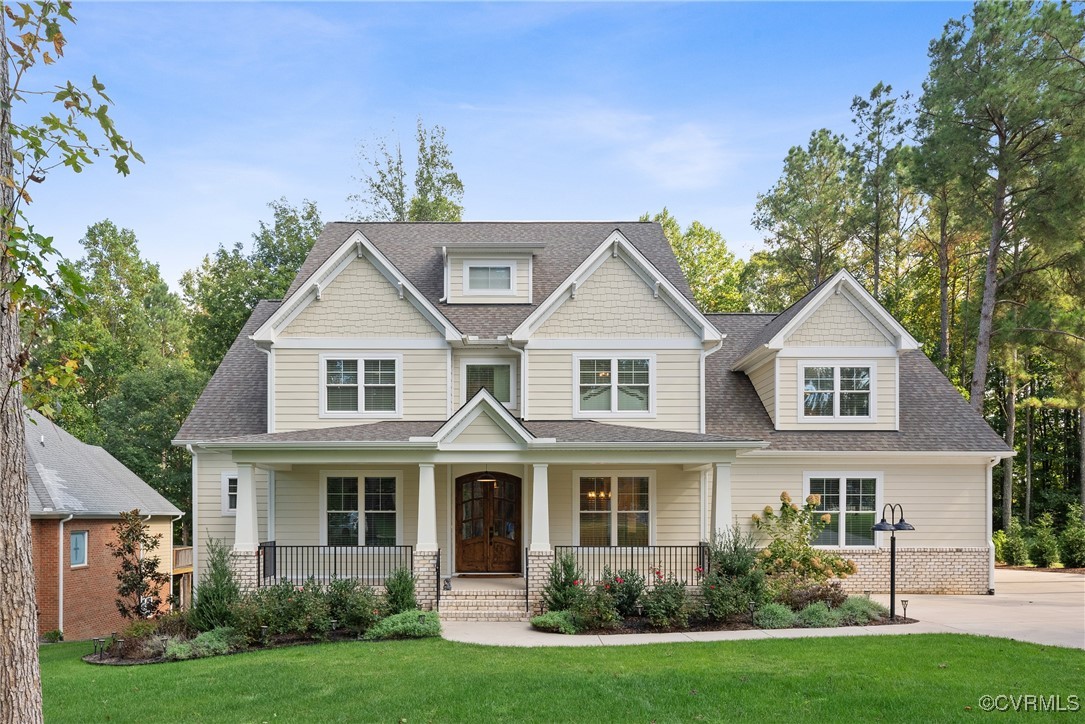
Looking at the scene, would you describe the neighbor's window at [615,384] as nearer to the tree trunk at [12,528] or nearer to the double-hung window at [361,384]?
the double-hung window at [361,384]

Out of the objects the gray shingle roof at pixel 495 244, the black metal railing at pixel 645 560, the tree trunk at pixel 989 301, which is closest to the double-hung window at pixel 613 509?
the black metal railing at pixel 645 560

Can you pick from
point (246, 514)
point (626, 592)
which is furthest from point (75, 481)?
point (626, 592)

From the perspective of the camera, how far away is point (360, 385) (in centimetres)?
1747

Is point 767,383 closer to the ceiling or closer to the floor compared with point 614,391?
closer to the ceiling

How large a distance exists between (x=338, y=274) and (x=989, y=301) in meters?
19.9

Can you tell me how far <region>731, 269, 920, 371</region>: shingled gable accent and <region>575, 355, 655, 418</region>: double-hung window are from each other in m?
2.88

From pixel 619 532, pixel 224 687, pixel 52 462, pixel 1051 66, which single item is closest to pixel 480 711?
pixel 224 687

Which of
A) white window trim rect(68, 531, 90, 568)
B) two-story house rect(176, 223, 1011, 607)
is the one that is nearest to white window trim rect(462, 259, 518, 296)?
two-story house rect(176, 223, 1011, 607)

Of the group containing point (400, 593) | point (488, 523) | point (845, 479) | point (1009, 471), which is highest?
point (845, 479)

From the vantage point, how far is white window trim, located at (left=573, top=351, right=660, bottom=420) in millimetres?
17531

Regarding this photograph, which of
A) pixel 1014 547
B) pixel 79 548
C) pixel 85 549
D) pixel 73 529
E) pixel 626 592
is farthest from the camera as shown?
pixel 1014 547

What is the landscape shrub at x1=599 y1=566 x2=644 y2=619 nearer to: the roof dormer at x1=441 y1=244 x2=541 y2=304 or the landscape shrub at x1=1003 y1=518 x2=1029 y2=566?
the roof dormer at x1=441 y1=244 x2=541 y2=304

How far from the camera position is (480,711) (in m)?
8.30

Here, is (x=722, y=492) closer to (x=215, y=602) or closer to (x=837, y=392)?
(x=837, y=392)
